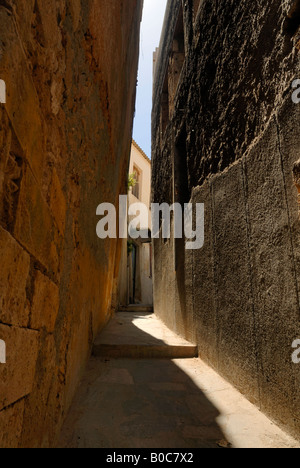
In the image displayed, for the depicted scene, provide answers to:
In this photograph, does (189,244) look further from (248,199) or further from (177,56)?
(177,56)

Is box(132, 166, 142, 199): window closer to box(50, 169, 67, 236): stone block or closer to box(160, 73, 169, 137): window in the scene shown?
box(160, 73, 169, 137): window

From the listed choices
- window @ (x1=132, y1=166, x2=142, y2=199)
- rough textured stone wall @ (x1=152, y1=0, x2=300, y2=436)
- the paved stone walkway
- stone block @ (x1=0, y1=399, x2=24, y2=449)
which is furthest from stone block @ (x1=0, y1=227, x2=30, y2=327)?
window @ (x1=132, y1=166, x2=142, y2=199)

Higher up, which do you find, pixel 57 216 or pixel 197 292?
pixel 57 216

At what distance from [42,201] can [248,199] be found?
4.73ft

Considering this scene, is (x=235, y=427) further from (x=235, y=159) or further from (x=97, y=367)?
(x=235, y=159)

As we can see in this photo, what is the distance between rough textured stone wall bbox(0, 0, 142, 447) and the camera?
77cm

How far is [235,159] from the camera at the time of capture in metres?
2.28

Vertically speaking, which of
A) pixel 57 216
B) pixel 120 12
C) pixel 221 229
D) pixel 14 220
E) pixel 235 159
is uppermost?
pixel 120 12

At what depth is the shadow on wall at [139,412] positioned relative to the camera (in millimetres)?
1451

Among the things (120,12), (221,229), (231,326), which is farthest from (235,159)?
(120,12)

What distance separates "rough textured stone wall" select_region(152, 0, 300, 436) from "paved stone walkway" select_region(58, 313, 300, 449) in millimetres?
134

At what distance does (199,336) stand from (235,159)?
5.78ft

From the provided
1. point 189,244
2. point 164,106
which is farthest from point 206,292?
point 164,106

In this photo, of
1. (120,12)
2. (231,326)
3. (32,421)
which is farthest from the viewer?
(120,12)
